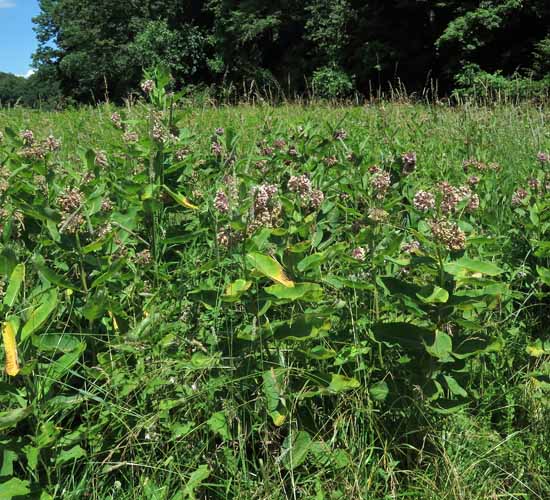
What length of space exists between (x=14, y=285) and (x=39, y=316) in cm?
14

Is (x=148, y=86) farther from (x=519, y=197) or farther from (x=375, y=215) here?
(x=519, y=197)

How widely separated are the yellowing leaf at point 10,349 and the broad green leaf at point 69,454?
282 mm

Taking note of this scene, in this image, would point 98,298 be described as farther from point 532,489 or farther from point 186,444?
point 532,489

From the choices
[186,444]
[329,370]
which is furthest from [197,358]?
[329,370]

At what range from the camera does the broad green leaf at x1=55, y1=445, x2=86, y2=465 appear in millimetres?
1525

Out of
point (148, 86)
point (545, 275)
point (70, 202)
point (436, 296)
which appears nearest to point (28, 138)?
point (148, 86)

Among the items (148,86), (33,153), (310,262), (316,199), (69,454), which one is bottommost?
(69,454)

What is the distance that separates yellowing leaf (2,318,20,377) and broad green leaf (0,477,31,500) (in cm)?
25

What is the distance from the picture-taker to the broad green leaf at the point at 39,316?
58.4 inches

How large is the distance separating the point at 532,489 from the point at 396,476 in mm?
378

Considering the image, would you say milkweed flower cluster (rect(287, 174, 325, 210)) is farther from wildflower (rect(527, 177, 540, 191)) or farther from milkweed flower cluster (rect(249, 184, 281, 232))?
wildflower (rect(527, 177, 540, 191))

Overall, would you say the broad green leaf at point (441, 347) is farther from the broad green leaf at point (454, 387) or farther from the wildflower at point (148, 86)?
the wildflower at point (148, 86)

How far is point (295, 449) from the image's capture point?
5.35 ft

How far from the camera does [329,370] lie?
6.32ft
